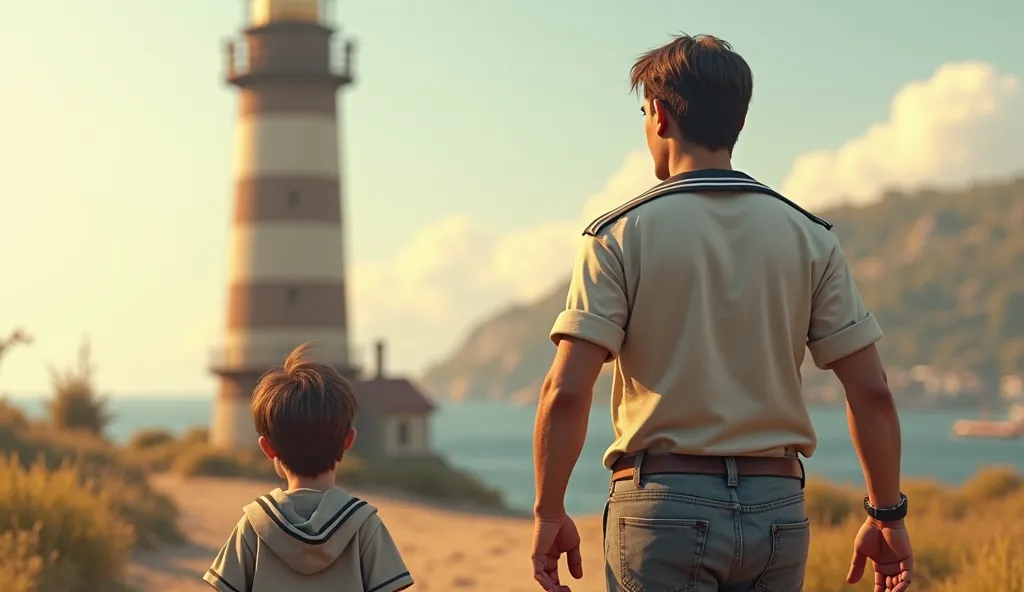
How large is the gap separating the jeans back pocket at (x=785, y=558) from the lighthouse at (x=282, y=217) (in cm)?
2618

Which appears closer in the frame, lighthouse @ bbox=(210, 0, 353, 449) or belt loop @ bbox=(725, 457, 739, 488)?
belt loop @ bbox=(725, 457, 739, 488)

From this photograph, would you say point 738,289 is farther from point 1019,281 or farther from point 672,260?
point 1019,281

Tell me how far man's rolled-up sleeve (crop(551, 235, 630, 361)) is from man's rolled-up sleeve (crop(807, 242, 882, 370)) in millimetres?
575

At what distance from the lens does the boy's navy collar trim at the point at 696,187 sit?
3.97 meters

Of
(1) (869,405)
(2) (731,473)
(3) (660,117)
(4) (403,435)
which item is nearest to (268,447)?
(2) (731,473)

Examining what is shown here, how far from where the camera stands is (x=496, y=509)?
98.9ft

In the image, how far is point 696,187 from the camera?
13.0 feet

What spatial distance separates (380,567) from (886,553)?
1.48m

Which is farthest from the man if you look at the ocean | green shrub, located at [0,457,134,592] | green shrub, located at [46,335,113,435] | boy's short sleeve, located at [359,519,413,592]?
the ocean

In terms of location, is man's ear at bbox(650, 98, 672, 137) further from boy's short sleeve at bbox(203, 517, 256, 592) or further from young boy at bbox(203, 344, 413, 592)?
boy's short sleeve at bbox(203, 517, 256, 592)

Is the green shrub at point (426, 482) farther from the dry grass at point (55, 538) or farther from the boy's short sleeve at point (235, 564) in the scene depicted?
the boy's short sleeve at point (235, 564)

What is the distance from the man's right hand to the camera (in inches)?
167

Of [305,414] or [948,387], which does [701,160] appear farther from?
[948,387]

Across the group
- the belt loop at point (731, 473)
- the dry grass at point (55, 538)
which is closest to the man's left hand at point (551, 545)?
the belt loop at point (731, 473)
